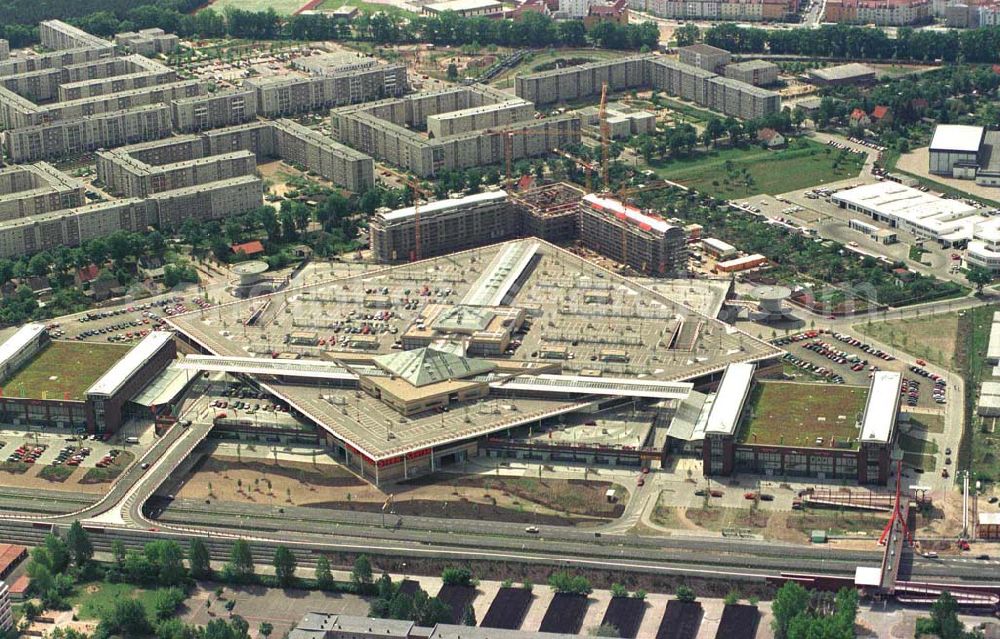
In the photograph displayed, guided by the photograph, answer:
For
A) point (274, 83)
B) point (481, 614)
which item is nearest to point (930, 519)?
point (481, 614)

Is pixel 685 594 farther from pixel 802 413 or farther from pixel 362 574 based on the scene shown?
pixel 802 413

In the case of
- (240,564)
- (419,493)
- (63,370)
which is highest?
(63,370)

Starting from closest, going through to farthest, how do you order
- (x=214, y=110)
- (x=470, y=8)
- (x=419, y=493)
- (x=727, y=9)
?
1. (x=419, y=493)
2. (x=214, y=110)
3. (x=727, y=9)
4. (x=470, y=8)

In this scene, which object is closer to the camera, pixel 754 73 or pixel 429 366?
pixel 429 366

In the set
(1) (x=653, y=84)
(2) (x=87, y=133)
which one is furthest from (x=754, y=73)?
(2) (x=87, y=133)

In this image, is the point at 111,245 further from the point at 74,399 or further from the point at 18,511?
the point at 18,511

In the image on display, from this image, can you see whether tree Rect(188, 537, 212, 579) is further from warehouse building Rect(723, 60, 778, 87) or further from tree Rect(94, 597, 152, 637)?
warehouse building Rect(723, 60, 778, 87)

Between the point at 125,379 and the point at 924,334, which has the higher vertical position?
the point at 125,379
